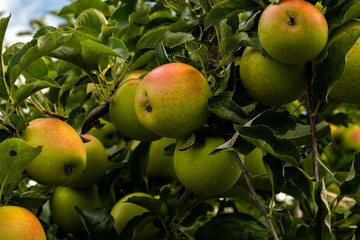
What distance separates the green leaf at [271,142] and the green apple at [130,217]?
60cm

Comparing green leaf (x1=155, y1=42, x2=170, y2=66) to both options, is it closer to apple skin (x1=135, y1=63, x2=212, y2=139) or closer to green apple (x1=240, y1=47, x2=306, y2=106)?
apple skin (x1=135, y1=63, x2=212, y2=139)

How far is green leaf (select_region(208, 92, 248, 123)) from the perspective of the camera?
1.04 meters

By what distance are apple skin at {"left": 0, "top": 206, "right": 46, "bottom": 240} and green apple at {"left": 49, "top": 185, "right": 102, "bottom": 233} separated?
0.47 meters

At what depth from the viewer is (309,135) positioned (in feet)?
3.40

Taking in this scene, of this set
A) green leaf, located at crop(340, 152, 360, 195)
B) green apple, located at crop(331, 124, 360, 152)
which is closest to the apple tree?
green leaf, located at crop(340, 152, 360, 195)

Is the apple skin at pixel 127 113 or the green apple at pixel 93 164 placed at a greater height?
the apple skin at pixel 127 113

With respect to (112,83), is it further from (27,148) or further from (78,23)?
(27,148)

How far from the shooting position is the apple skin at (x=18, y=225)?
0.95 metres

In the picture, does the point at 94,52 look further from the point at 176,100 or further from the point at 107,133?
the point at 107,133

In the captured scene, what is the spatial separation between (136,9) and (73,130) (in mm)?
580

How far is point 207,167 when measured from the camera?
1101 millimetres

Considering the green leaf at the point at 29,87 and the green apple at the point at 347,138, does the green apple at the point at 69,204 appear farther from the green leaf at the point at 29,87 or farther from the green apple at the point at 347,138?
the green apple at the point at 347,138

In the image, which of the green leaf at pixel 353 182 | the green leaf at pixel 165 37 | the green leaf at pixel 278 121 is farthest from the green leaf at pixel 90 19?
the green leaf at pixel 353 182

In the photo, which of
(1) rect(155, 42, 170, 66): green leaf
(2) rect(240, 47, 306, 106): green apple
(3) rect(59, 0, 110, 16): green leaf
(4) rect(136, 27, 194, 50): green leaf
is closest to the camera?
(2) rect(240, 47, 306, 106): green apple
